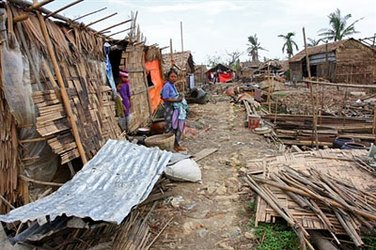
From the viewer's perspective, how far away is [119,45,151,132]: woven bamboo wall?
326 inches

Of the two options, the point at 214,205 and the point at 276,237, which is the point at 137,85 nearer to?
the point at 214,205

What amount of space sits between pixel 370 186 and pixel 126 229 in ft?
11.2

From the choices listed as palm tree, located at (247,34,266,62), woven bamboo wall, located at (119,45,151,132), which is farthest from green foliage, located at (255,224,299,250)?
palm tree, located at (247,34,266,62)

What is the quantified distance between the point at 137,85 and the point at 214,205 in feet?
17.9

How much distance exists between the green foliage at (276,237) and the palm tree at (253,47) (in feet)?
175

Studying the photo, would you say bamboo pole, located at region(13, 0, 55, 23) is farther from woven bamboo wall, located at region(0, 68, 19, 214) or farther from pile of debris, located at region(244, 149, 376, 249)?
pile of debris, located at region(244, 149, 376, 249)

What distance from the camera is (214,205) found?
4645mm

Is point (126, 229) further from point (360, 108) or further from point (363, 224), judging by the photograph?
point (360, 108)

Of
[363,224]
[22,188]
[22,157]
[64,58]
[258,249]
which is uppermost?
[64,58]

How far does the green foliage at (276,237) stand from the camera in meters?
3.62

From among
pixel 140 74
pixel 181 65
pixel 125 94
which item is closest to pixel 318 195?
pixel 125 94

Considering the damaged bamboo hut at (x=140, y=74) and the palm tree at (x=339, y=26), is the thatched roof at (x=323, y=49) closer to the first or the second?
the palm tree at (x=339, y=26)

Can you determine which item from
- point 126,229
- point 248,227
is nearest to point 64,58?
point 126,229

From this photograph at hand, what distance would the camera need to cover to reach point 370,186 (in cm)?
444
